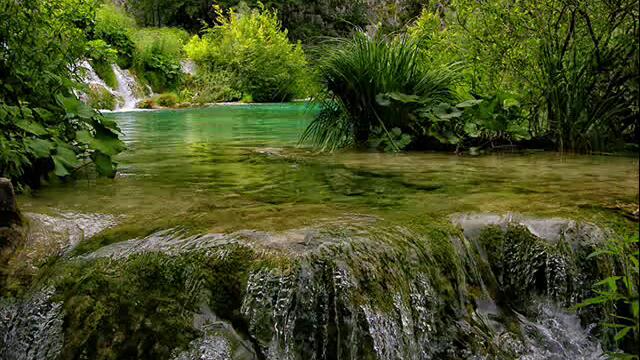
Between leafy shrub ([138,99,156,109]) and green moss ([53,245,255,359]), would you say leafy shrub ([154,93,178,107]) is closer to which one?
leafy shrub ([138,99,156,109])

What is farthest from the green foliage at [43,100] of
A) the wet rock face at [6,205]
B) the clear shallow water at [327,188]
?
the wet rock face at [6,205]

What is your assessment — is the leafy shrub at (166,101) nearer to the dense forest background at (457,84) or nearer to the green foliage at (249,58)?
the green foliage at (249,58)

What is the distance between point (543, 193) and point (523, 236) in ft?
2.15

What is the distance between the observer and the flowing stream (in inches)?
91.6

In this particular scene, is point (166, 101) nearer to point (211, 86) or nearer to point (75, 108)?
point (211, 86)

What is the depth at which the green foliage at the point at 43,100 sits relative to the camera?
3312 millimetres

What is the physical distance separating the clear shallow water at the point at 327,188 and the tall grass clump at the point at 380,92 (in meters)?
0.44

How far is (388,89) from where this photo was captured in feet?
18.2

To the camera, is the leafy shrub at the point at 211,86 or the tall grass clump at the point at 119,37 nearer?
the tall grass clump at the point at 119,37

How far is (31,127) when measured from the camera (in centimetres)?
338

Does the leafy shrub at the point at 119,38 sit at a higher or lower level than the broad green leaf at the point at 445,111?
higher

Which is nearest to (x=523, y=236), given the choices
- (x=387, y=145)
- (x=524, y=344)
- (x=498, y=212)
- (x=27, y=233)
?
(x=498, y=212)

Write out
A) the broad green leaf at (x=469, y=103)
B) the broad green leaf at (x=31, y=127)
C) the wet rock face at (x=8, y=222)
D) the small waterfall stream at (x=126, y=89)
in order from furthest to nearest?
the small waterfall stream at (x=126, y=89), the broad green leaf at (x=469, y=103), the broad green leaf at (x=31, y=127), the wet rock face at (x=8, y=222)

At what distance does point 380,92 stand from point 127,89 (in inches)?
526
